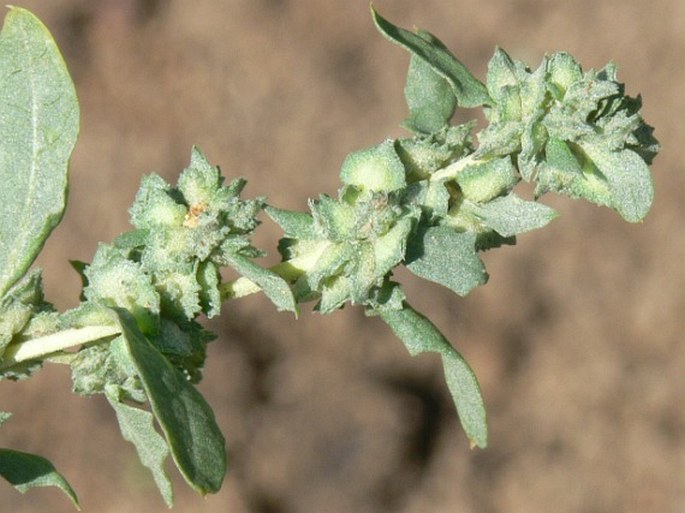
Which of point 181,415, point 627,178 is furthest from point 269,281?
point 627,178

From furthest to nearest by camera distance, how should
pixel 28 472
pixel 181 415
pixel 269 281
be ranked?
pixel 28 472 < pixel 269 281 < pixel 181 415

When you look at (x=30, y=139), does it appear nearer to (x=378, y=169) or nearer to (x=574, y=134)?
(x=378, y=169)

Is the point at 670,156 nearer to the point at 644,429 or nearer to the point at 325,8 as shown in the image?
the point at 644,429

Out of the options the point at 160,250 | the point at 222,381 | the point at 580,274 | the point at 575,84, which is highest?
the point at 575,84

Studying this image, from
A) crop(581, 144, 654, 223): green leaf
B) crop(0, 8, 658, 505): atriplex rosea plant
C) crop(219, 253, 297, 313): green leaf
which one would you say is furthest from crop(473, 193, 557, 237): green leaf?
crop(219, 253, 297, 313): green leaf

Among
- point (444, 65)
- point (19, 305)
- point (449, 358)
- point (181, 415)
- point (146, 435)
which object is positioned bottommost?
point (146, 435)

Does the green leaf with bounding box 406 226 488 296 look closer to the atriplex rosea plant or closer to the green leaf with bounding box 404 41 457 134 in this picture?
the atriplex rosea plant

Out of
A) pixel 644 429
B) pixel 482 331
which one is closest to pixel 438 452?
pixel 482 331
